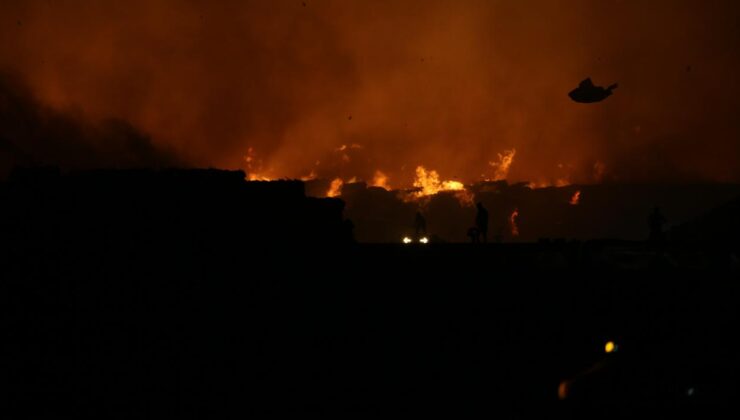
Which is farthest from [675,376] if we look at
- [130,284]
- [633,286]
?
[130,284]

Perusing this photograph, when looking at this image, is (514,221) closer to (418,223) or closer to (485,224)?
(418,223)

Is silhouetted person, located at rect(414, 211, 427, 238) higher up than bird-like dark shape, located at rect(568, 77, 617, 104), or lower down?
lower down

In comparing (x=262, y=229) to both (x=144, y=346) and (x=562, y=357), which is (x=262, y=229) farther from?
(x=562, y=357)

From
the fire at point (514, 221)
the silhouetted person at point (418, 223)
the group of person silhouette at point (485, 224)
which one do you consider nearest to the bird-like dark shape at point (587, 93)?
the group of person silhouette at point (485, 224)

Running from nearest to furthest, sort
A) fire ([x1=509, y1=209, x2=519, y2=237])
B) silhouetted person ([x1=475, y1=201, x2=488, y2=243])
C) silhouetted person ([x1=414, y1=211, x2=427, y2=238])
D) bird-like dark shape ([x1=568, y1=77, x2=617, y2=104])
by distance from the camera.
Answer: bird-like dark shape ([x1=568, y1=77, x2=617, y2=104]), silhouetted person ([x1=475, y1=201, x2=488, y2=243]), silhouetted person ([x1=414, y1=211, x2=427, y2=238]), fire ([x1=509, y1=209, x2=519, y2=237])

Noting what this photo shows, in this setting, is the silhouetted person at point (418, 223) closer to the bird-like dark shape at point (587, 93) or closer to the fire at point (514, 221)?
the bird-like dark shape at point (587, 93)

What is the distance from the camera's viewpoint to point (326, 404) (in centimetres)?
1772

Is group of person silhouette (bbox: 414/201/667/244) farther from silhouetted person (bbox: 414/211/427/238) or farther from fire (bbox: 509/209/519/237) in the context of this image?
fire (bbox: 509/209/519/237)

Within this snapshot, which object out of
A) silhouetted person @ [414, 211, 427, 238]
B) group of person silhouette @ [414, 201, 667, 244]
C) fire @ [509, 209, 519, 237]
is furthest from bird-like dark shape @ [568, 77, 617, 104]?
fire @ [509, 209, 519, 237]

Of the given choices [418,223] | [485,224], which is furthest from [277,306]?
[418,223]

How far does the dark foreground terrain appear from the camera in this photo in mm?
18984

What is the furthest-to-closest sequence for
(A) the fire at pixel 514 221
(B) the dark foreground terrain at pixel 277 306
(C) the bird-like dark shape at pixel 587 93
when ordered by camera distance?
(A) the fire at pixel 514 221
(C) the bird-like dark shape at pixel 587 93
(B) the dark foreground terrain at pixel 277 306

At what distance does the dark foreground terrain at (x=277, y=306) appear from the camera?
19.0 m

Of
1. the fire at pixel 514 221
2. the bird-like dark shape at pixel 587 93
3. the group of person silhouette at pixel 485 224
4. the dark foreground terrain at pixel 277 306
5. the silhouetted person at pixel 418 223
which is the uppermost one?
the fire at pixel 514 221
